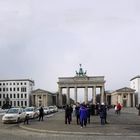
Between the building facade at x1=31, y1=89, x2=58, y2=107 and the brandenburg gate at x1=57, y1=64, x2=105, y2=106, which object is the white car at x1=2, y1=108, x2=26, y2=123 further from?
the building facade at x1=31, y1=89, x2=58, y2=107

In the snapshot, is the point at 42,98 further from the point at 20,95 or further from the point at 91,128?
the point at 91,128

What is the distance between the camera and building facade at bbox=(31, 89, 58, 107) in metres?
185

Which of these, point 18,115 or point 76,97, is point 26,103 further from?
point 18,115

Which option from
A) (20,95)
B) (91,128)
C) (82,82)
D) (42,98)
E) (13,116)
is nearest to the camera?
(91,128)

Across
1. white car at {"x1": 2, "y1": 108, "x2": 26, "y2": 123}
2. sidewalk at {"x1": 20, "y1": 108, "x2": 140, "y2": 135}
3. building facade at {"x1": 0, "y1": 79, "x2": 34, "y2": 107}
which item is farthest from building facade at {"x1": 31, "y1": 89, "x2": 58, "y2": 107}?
sidewalk at {"x1": 20, "y1": 108, "x2": 140, "y2": 135}

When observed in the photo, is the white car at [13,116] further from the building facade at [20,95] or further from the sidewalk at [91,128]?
the building facade at [20,95]

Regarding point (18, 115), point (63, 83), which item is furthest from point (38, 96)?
point (18, 115)

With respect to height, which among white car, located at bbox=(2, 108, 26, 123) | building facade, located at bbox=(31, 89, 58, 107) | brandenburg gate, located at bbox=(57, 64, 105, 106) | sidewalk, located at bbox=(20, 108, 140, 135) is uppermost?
brandenburg gate, located at bbox=(57, 64, 105, 106)

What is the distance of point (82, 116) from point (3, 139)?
8.66 metres

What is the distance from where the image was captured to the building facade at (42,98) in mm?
184675

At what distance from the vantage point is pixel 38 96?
624 feet

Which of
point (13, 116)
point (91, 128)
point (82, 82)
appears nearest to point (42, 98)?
point (82, 82)

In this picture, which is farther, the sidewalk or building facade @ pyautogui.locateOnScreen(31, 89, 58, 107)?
building facade @ pyautogui.locateOnScreen(31, 89, 58, 107)

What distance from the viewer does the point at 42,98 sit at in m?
186
